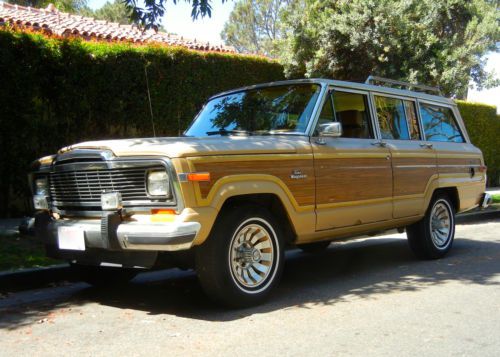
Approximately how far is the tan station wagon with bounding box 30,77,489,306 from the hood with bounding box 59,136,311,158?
11 millimetres

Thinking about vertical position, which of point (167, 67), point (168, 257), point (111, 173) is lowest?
point (168, 257)

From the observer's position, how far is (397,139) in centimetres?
647

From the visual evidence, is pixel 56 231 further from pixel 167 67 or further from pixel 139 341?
pixel 167 67

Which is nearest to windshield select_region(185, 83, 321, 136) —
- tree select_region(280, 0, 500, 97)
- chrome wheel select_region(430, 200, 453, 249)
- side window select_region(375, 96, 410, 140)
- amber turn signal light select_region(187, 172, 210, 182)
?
side window select_region(375, 96, 410, 140)

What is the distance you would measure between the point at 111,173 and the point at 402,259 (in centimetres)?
414

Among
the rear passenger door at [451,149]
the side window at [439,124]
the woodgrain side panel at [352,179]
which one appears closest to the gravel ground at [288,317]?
the woodgrain side panel at [352,179]

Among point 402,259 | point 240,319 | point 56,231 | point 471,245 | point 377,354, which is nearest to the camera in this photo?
A: point 377,354

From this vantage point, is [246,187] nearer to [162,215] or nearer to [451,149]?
[162,215]

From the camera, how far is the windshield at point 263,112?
546 cm

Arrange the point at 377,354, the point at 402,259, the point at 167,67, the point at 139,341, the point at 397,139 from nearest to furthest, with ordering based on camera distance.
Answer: the point at 377,354 → the point at 139,341 → the point at 397,139 → the point at 402,259 → the point at 167,67

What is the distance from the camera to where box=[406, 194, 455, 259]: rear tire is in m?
6.81

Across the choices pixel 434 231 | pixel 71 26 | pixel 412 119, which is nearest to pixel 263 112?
pixel 412 119

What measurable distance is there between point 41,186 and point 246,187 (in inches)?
82.0

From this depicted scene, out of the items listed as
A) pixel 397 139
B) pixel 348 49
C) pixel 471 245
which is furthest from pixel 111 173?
pixel 348 49
